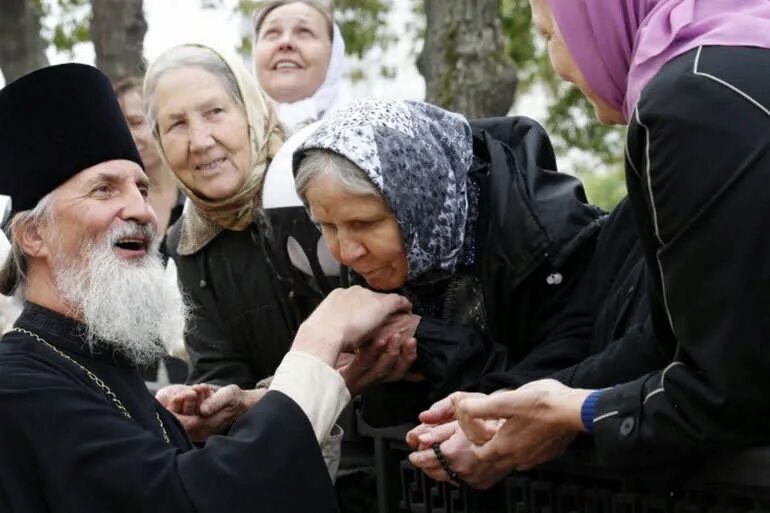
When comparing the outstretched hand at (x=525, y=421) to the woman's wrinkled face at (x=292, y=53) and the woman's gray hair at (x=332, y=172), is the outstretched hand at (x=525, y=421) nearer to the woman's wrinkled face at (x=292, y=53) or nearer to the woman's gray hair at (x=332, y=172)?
the woman's gray hair at (x=332, y=172)

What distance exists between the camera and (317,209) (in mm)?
4141

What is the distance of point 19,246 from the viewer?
401cm

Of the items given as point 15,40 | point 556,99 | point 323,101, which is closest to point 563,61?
point 323,101

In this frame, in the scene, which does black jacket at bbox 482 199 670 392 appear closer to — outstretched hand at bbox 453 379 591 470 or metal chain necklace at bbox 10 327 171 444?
outstretched hand at bbox 453 379 591 470

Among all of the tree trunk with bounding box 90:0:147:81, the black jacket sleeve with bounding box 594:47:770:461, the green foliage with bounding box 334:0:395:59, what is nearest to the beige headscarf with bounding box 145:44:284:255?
the black jacket sleeve with bounding box 594:47:770:461

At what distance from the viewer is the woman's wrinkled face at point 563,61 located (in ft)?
11.8

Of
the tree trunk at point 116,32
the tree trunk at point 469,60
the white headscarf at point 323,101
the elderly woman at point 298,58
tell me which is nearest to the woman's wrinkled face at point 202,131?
the elderly woman at point 298,58

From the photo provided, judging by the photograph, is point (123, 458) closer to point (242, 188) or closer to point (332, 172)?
point (332, 172)

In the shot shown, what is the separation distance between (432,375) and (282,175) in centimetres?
101

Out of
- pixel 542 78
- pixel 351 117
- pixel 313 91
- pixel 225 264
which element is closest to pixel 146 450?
pixel 351 117

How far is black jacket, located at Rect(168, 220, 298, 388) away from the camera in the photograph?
5.07m

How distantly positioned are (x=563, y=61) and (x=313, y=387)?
1.05m

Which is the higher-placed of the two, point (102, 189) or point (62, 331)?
point (102, 189)

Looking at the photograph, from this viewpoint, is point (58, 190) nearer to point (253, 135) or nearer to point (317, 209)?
point (317, 209)
